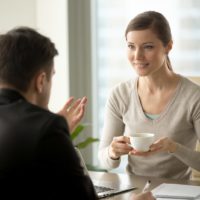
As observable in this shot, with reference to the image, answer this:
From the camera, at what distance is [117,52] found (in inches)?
148

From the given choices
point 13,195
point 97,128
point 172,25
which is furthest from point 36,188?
point 97,128

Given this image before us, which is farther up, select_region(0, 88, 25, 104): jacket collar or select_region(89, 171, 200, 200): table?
select_region(0, 88, 25, 104): jacket collar

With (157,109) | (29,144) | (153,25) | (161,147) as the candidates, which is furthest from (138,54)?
(29,144)

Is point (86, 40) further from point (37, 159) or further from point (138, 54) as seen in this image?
point (37, 159)

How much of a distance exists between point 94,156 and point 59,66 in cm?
75

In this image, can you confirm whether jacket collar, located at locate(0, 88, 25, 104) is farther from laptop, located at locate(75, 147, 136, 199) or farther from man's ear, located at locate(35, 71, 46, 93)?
laptop, located at locate(75, 147, 136, 199)

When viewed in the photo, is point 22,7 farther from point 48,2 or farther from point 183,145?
point 183,145

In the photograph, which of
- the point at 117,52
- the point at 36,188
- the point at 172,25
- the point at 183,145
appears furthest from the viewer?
the point at 117,52

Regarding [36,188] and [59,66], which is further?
[59,66]

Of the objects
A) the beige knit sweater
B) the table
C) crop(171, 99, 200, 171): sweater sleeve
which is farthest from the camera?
the beige knit sweater

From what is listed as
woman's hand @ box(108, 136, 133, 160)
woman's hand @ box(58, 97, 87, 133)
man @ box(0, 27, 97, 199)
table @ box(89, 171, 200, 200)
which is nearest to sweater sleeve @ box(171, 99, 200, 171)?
table @ box(89, 171, 200, 200)

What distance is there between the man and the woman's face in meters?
1.09

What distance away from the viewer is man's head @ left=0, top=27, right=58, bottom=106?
1393 millimetres

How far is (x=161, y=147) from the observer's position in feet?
7.08
